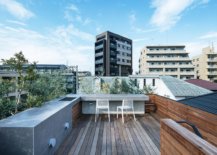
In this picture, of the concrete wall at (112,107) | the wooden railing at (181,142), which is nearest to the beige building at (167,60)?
the concrete wall at (112,107)

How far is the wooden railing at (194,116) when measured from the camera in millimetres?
2801

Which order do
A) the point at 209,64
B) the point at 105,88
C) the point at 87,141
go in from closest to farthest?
the point at 87,141, the point at 105,88, the point at 209,64

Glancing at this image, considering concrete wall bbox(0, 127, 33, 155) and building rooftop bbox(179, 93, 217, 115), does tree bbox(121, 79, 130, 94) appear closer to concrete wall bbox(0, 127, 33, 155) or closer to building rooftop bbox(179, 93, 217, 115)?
building rooftop bbox(179, 93, 217, 115)

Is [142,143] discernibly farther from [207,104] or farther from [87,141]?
[207,104]

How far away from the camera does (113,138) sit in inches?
144

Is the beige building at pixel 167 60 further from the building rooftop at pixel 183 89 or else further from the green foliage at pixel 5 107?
the green foliage at pixel 5 107

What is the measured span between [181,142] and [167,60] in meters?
→ 39.0

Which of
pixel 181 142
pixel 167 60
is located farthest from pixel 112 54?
pixel 181 142

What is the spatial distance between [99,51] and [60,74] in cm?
3653

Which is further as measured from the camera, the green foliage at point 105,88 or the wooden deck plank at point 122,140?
the green foliage at point 105,88

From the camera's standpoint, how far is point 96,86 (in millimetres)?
8266

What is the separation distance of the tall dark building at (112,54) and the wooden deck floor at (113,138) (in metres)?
33.3

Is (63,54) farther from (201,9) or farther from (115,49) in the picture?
(115,49)

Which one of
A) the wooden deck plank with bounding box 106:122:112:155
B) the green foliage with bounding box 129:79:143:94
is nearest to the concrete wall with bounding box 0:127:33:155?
the wooden deck plank with bounding box 106:122:112:155
